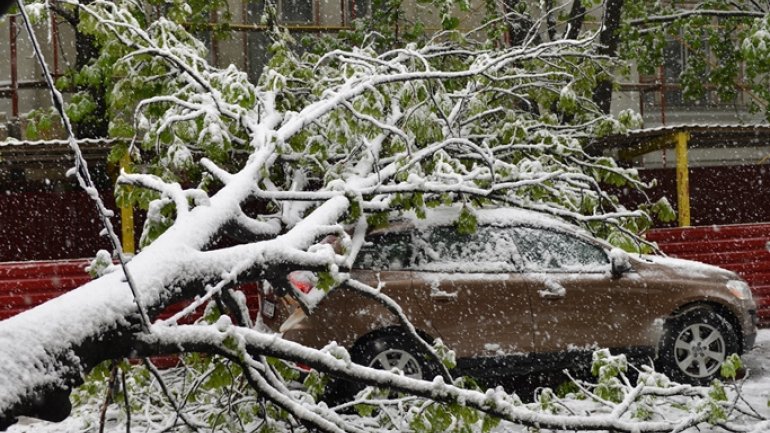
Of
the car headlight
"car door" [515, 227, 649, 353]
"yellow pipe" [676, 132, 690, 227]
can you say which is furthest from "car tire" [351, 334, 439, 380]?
"yellow pipe" [676, 132, 690, 227]

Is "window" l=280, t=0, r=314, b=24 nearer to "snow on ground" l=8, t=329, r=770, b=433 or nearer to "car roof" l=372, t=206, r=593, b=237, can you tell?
"car roof" l=372, t=206, r=593, b=237

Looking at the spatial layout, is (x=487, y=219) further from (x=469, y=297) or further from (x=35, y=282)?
(x=35, y=282)

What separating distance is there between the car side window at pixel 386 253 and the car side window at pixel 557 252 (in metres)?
1.02

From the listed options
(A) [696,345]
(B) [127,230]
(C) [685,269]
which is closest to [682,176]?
(C) [685,269]

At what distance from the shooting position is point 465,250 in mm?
6945

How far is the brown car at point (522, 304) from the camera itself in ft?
21.5

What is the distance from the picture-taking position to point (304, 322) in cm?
650

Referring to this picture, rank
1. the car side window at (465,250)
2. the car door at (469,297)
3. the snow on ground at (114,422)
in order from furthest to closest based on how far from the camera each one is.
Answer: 1. the car side window at (465,250)
2. the car door at (469,297)
3. the snow on ground at (114,422)

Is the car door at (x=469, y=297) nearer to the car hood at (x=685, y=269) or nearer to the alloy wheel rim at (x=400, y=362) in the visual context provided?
the alloy wheel rim at (x=400, y=362)

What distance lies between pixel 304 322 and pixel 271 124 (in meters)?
1.65

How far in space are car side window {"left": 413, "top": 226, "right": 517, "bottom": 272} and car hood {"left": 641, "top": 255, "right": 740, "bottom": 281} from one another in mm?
1343

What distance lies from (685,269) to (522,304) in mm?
1665

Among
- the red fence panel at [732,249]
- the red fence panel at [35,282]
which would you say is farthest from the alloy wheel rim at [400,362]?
the red fence panel at [732,249]

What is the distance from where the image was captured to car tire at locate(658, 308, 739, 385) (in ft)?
23.1
